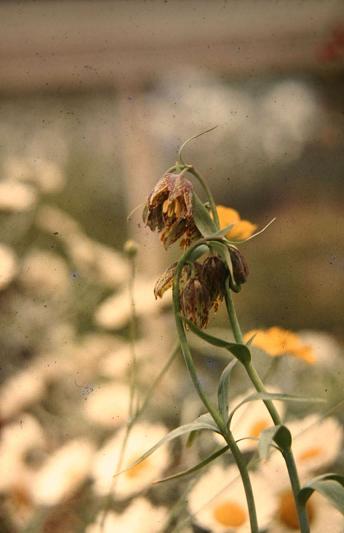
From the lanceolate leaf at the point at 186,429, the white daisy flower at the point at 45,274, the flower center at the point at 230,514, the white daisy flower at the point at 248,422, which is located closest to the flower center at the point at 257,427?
the white daisy flower at the point at 248,422

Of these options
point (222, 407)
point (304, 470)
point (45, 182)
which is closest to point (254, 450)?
point (304, 470)

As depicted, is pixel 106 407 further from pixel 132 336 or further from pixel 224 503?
pixel 224 503

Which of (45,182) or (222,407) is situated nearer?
(222,407)

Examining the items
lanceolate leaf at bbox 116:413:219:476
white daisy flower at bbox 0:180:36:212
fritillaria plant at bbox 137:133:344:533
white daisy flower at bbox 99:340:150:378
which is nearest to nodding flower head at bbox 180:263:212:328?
fritillaria plant at bbox 137:133:344:533

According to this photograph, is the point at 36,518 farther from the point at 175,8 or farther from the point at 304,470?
the point at 175,8

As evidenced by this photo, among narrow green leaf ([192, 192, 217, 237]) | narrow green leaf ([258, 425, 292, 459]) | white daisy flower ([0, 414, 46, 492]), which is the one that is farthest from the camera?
white daisy flower ([0, 414, 46, 492])

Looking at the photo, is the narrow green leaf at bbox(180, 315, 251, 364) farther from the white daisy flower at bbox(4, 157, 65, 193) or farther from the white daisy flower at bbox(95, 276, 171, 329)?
the white daisy flower at bbox(4, 157, 65, 193)

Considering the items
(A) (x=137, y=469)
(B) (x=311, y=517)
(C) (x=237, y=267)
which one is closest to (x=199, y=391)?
(C) (x=237, y=267)
